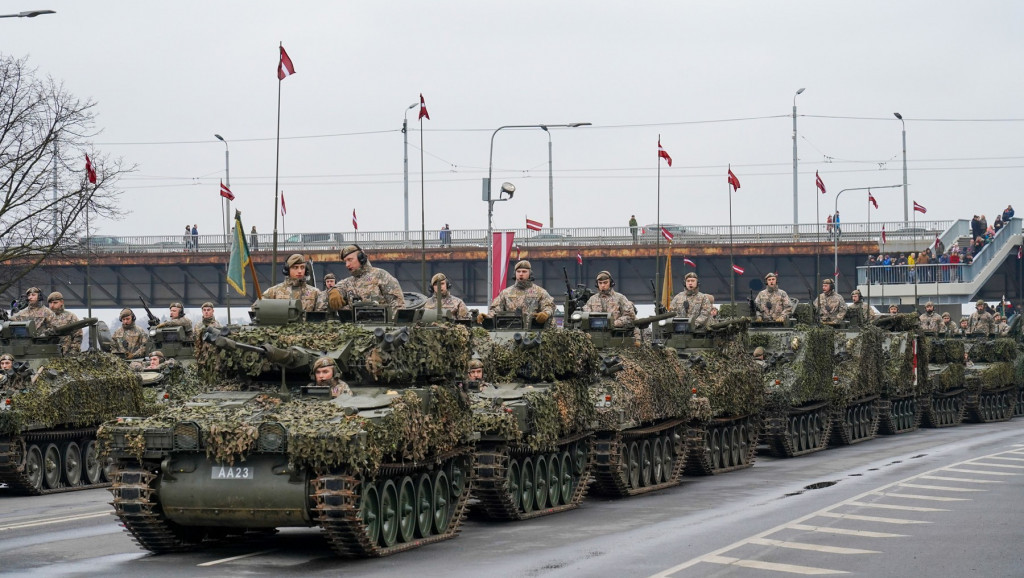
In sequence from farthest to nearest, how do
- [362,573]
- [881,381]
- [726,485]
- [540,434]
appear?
1. [881,381]
2. [726,485]
3. [540,434]
4. [362,573]

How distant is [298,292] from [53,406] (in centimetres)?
705

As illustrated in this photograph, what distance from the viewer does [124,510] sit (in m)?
14.7

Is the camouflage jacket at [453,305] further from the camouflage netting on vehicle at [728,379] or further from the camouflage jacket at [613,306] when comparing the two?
the camouflage netting on vehicle at [728,379]

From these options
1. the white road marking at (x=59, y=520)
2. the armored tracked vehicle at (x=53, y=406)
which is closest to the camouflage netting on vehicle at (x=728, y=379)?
the armored tracked vehicle at (x=53, y=406)

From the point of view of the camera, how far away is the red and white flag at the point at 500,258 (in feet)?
134

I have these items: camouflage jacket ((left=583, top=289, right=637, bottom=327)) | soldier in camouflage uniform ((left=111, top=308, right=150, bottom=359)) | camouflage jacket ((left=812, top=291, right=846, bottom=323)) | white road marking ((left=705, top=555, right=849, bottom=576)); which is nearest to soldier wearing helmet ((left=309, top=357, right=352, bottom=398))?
white road marking ((left=705, top=555, right=849, bottom=576))

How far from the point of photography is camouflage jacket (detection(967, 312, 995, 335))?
49.3 metres

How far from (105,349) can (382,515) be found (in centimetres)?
1475

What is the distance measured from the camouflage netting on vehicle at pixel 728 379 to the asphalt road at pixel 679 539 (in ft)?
8.29

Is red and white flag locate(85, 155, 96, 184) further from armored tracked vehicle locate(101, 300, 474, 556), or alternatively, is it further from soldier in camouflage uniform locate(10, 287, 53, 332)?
armored tracked vehicle locate(101, 300, 474, 556)

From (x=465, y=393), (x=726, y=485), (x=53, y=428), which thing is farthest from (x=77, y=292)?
(x=465, y=393)

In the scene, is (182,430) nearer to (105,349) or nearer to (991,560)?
(991,560)

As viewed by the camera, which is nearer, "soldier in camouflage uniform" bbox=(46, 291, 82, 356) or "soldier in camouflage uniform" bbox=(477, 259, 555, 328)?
"soldier in camouflage uniform" bbox=(477, 259, 555, 328)

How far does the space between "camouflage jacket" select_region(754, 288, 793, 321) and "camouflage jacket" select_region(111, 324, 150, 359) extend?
13722mm
